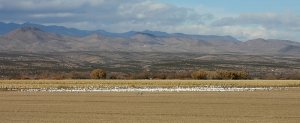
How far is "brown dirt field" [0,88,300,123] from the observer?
30.5 meters

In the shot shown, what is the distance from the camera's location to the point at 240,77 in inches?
3684

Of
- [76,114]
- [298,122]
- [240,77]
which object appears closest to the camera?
[298,122]

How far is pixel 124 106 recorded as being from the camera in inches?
1543

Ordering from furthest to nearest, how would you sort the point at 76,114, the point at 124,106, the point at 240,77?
the point at 240,77 → the point at 124,106 → the point at 76,114

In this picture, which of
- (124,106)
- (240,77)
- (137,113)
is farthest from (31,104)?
(240,77)

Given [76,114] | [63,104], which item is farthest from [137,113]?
[63,104]

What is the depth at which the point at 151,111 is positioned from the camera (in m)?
35.3

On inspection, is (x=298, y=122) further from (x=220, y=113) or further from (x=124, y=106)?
(x=124, y=106)

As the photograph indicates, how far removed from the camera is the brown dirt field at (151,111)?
99.9 ft

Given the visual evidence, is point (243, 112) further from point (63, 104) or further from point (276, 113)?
point (63, 104)

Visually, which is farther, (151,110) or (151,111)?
(151,110)

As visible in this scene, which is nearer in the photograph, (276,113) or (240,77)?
(276,113)

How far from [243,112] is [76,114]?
912 centimetres

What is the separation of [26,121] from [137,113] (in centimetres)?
685
